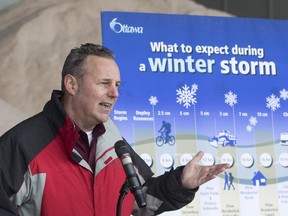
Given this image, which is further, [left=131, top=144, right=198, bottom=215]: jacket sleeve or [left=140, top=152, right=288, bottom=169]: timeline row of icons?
[left=140, top=152, right=288, bottom=169]: timeline row of icons

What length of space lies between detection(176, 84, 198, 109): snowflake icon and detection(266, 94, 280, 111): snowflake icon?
0.51m

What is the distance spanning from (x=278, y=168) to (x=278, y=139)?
19cm

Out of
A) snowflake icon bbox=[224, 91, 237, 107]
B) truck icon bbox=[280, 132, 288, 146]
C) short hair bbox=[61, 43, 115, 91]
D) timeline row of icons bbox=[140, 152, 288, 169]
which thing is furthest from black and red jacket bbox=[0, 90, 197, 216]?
truck icon bbox=[280, 132, 288, 146]

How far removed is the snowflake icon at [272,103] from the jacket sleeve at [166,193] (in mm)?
1876

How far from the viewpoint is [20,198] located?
A: 312 centimetres

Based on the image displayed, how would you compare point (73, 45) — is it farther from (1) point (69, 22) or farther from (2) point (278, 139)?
(2) point (278, 139)

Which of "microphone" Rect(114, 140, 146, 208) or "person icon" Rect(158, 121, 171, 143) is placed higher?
"person icon" Rect(158, 121, 171, 143)

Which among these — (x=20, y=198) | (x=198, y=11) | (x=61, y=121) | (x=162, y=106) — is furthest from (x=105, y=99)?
(x=198, y=11)

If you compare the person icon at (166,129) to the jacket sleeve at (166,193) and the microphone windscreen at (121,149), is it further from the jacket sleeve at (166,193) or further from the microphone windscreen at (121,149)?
the microphone windscreen at (121,149)

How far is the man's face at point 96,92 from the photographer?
3.23 metres

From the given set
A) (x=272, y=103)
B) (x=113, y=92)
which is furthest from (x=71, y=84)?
(x=272, y=103)

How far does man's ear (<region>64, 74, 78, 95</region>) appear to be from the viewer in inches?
132

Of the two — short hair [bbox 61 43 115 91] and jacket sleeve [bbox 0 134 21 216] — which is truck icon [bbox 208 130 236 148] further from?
jacket sleeve [bbox 0 134 21 216]

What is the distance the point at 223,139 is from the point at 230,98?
0.89 feet
